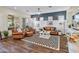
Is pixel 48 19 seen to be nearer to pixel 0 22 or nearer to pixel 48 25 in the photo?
pixel 48 25

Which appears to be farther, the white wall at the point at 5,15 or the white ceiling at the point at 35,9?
the white wall at the point at 5,15

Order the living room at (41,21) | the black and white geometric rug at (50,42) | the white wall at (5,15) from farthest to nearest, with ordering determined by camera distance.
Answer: the black and white geometric rug at (50,42) < the white wall at (5,15) < the living room at (41,21)

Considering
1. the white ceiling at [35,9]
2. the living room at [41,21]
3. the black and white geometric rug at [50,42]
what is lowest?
the black and white geometric rug at [50,42]

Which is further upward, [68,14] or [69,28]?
[68,14]

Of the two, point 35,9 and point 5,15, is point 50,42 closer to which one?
point 35,9

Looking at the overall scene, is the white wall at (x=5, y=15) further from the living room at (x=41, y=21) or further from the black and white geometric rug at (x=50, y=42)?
the black and white geometric rug at (x=50, y=42)

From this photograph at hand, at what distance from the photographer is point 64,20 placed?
274 cm

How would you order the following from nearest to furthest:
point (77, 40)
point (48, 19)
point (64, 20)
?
point (77, 40) < point (64, 20) < point (48, 19)

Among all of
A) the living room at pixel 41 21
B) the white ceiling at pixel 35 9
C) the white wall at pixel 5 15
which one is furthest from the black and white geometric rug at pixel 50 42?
the white wall at pixel 5 15

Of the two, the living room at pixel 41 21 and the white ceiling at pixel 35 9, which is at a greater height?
the white ceiling at pixel 35 9

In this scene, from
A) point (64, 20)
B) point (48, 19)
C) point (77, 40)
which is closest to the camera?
point (77, 40)

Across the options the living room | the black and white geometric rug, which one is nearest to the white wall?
the living room
